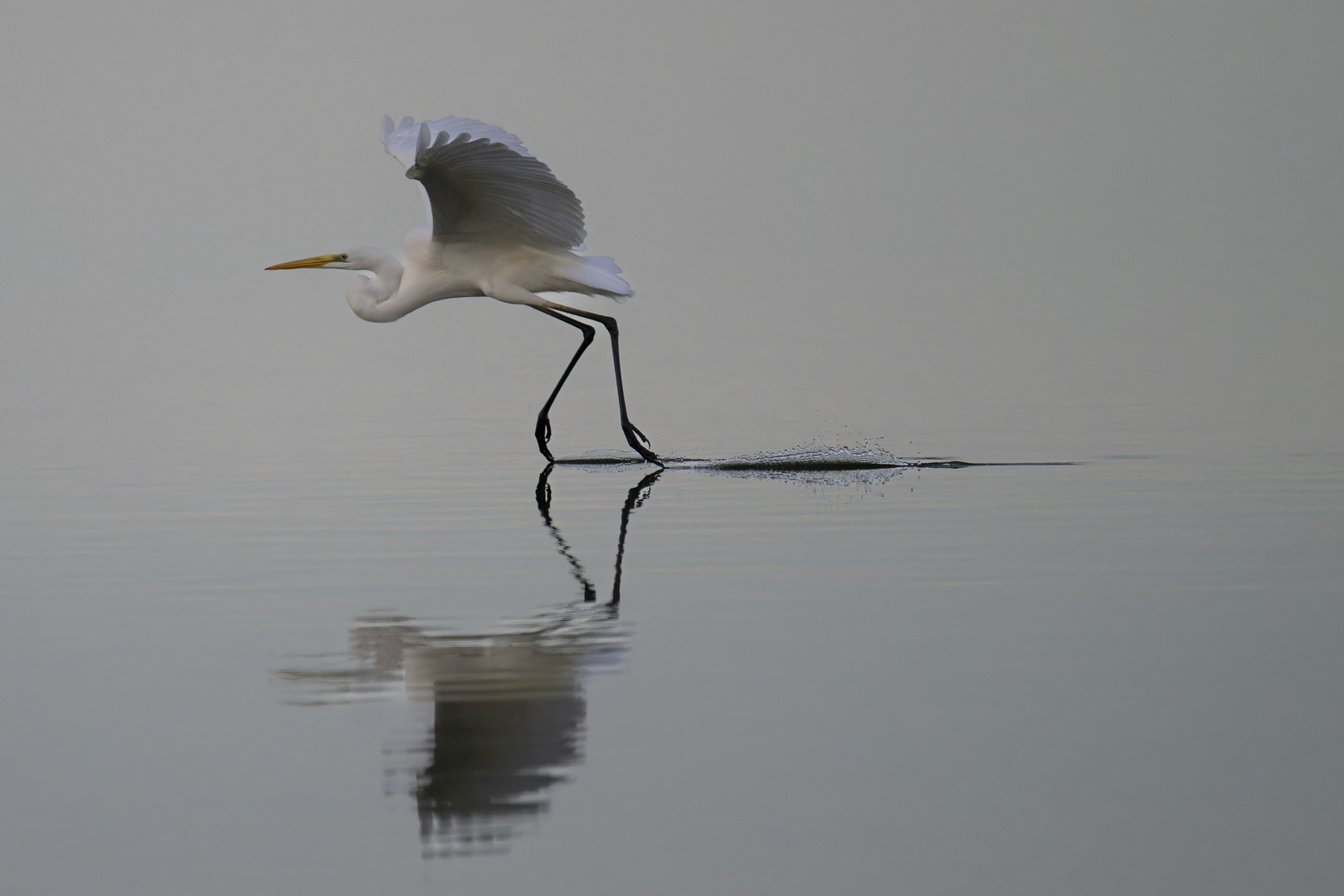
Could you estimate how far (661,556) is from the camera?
5.66m

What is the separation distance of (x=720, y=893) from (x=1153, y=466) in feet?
18.7

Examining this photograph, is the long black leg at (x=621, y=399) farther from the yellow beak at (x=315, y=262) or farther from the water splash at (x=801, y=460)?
the yellow beak at (x=315, y=262)

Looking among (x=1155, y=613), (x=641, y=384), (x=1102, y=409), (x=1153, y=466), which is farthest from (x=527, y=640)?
(x=641, y=384)

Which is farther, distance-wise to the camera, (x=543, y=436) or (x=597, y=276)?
(x=597, y=276)

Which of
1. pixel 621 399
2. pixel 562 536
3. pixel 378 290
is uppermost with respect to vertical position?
pixel 378 290

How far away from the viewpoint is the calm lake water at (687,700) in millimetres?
2803

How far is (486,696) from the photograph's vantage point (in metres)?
3.76

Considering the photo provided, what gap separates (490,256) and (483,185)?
0.97 metres

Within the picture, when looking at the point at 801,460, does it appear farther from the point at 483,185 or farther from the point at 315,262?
the point at 315,262

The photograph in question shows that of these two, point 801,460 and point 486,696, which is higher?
point 801,460

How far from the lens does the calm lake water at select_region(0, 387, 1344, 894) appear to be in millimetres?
2803

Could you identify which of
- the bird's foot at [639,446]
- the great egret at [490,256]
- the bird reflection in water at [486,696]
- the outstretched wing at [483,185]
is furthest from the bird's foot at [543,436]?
the bird reflection in water at [486,696]

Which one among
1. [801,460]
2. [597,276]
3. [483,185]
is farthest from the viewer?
[597,276]

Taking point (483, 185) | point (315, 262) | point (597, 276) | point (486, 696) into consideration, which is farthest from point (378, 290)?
point (486, 696)
